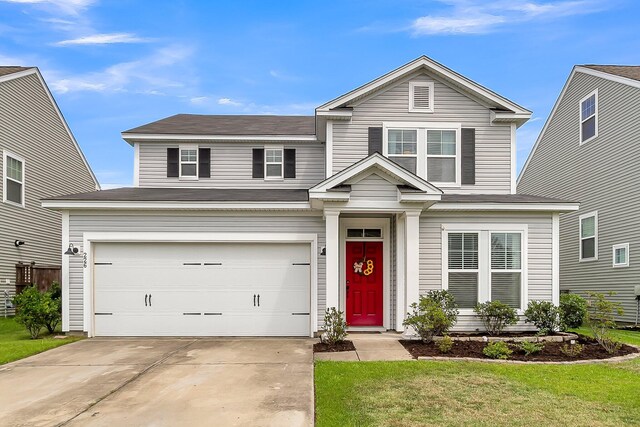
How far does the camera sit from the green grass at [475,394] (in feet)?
19.3

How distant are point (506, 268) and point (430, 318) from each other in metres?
2.96

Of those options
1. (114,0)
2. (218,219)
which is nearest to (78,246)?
(218,219)

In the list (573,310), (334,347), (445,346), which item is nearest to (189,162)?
(334,347)

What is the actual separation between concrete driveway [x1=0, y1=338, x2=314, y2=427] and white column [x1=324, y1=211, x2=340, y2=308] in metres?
1.12

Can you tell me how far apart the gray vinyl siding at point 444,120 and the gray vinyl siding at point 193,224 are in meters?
1.99

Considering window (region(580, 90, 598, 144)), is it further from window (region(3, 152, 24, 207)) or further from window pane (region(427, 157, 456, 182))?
window (region(3, 152, 24, 207))

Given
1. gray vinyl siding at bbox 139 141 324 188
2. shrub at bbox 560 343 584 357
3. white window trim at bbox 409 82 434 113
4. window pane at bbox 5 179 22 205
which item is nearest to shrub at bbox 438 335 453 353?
shrub at bbox 560 343 584 357

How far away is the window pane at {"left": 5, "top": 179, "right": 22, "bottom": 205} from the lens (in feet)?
54.5

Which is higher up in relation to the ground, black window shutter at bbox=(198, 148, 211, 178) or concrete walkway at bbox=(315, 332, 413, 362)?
black window shutter at bbox=(198, 148, 211, 178)

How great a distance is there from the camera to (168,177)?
15516mm

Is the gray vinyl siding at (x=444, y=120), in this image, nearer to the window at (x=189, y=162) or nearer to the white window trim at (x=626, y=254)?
the window at (x=189, y=162)

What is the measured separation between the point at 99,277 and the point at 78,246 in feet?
2.88

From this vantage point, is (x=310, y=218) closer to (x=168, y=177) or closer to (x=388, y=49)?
(x=168, y=177)

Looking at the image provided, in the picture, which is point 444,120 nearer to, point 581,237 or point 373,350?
point 373,350
